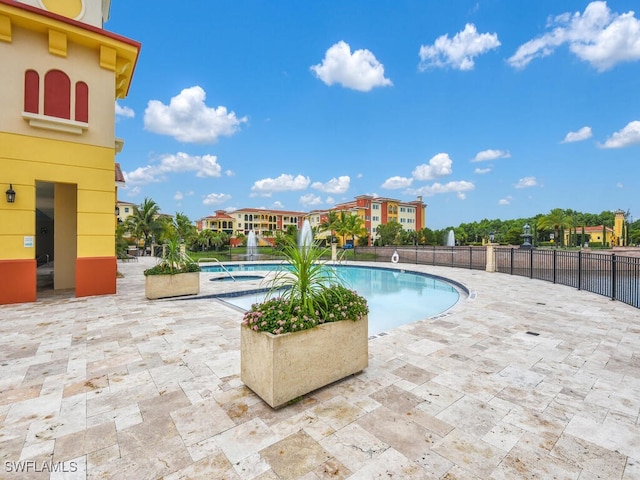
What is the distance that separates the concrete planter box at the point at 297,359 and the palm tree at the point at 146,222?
31.4 meters

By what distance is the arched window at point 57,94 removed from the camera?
282 inches

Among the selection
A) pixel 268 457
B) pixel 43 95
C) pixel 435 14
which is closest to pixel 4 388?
pixel 268 457

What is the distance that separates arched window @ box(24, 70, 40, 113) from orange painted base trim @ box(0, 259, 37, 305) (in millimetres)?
3612

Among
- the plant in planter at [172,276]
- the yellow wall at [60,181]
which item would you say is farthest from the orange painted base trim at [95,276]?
the plant in planter at [172,276]

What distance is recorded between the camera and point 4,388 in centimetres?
304

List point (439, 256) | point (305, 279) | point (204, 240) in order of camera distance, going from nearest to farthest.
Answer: point (305, 279) → point (439, 256) → point (204, 240)

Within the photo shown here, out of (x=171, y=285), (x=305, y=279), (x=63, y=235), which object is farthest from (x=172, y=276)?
(x=305, y=279)

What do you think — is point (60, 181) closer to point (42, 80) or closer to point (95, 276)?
point (42, 80)

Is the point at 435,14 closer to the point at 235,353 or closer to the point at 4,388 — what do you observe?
the point at 235,353

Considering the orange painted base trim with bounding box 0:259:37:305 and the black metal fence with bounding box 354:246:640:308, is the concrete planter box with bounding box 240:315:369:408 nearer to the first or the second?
the orange painted base trim with bounding box 0:259:37:305

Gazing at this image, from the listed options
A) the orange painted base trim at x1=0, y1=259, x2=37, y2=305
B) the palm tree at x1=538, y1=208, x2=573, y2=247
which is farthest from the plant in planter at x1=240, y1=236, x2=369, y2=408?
the palm tree at x1=538, y1=208, x2=573, y2=247

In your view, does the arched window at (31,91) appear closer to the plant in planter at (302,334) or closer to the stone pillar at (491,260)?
the plant in planter at (302,334)

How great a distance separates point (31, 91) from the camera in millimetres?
6996

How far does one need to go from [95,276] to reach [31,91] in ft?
15.3
